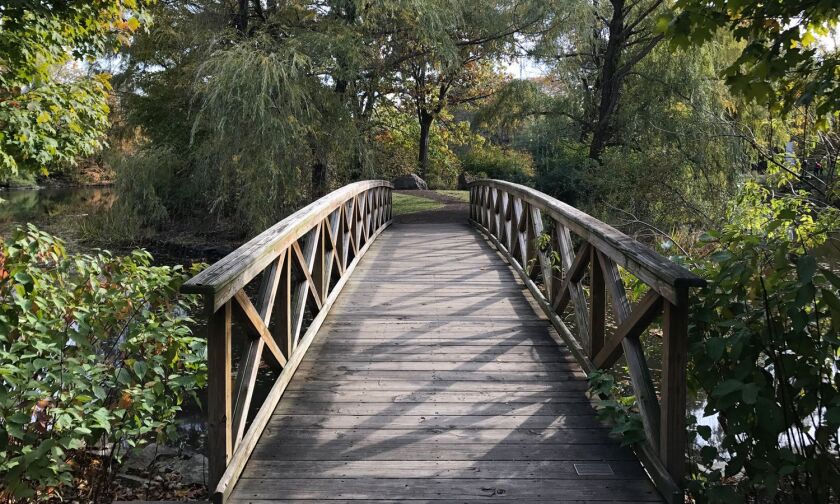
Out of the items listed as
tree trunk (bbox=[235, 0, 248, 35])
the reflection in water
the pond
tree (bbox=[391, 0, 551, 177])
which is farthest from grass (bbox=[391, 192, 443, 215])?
the reflection in water

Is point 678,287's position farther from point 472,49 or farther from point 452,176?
point 452,176

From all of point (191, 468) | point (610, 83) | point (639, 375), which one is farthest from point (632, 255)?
point (610, 83)

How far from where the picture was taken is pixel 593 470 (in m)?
2.81

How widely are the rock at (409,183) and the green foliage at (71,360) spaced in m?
18.4

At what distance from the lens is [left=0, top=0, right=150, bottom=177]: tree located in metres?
5.85

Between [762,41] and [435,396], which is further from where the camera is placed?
[435,396]

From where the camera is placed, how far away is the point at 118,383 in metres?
3.66

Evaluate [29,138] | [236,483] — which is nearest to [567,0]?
[29,138]

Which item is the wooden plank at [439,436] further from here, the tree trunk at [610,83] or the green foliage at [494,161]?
the green foliage at [494,161]

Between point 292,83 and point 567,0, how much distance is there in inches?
250

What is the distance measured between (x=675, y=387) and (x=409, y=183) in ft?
66.2

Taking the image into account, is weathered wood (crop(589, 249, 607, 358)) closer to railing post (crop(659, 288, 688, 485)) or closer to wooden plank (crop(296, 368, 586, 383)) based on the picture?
wooden plank (crop(296, 368, 586, 383))

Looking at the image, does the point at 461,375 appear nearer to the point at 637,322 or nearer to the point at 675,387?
the point at 637,322

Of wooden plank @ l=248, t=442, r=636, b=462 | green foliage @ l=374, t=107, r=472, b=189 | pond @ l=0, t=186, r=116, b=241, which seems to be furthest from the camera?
green foliage @ l=374, t=107, r=472, b=189
